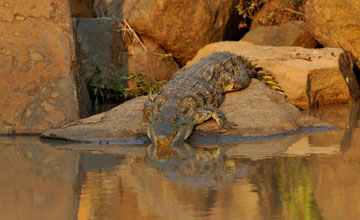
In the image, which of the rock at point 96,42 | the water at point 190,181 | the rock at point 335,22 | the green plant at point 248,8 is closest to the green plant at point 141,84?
the rock at point 96,42

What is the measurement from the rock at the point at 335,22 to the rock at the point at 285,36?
1.82 ft

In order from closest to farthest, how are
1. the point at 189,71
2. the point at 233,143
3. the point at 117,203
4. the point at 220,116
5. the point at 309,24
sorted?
1. the point at 117,203
2. the point at 233,143
3. the point at 220,116
4. the point at 189,71
5. the point at 309,24

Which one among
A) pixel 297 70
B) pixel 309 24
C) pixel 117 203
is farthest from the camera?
pixel 309 24

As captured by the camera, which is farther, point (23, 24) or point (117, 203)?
point (23, 24)

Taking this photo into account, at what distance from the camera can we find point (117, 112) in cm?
841

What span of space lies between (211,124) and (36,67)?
2.36 metres

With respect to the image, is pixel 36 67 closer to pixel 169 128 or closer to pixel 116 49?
pixel 169 128

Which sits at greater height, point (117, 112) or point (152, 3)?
point (152, 3)

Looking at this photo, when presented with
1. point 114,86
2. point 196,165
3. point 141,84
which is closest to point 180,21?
point 141,84

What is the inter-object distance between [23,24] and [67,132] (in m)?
1.83

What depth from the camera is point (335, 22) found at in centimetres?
1160

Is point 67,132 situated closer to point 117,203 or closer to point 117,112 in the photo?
point 117,112

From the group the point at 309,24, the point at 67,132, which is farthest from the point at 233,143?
the point at 309,24

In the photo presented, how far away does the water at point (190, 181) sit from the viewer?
4457 mm
